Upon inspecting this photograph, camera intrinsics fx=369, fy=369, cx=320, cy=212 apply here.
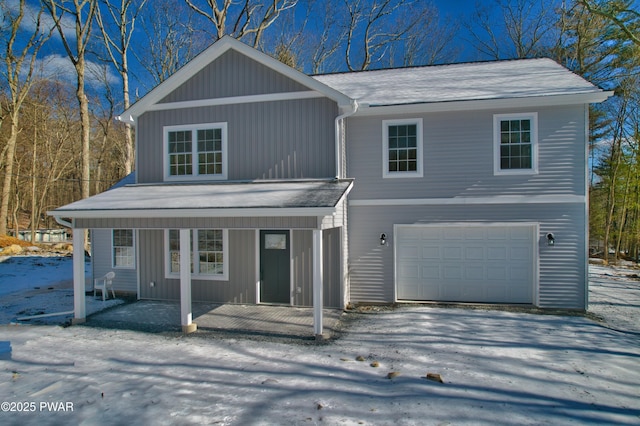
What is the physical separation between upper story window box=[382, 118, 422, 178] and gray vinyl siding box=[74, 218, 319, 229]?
11.3 feet

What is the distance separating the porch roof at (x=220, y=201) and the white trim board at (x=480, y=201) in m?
1.15

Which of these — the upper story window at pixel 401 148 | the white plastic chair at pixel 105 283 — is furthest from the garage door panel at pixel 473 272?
the white plastic chair at pixel 105 283

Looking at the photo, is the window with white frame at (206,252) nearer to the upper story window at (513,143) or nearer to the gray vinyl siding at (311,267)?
the gray vinyl siding at (311,267)

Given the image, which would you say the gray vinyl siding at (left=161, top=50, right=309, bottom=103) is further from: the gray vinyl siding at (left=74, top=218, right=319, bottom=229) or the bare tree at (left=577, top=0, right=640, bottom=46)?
the bare tree at (left=577, top=0, right=640, bottom=46)

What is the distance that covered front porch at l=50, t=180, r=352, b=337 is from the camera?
6734 millimetres

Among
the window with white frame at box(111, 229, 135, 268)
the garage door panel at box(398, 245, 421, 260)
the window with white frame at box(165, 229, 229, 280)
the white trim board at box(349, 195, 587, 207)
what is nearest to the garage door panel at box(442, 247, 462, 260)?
the garage door panel at box(398, 245, 421, 260)

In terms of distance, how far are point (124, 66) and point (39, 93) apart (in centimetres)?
833

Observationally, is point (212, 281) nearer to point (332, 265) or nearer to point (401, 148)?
point (332, 265)

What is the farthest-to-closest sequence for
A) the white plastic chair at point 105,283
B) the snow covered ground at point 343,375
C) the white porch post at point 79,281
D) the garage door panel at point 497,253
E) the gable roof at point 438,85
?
the white plastic chair at point 105,283 < the garage door panel at point 497,253 < the gable roof at point 438,85 < the white porch post at point 79,281 < the snow covered ground at point 343,375

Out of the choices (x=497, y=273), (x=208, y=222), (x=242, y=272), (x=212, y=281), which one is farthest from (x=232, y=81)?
(x=497, y=273)

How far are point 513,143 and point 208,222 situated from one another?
7160 mm

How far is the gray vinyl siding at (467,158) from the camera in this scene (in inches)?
335

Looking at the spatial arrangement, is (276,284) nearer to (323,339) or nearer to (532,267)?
(323,339)

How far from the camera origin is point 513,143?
875 centimetres
